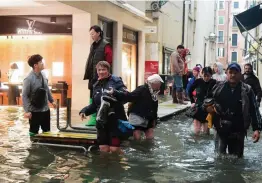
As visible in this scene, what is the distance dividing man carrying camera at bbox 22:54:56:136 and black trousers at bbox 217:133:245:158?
3.18 metres

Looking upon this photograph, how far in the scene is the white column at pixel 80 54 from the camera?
1588 cm

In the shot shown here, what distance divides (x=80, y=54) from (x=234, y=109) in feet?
30.8

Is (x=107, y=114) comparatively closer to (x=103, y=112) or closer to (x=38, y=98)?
(x=103, y=112)

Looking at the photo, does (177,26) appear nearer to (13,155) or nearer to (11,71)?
(11,71)

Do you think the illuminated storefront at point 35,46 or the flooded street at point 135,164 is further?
the illuminated storefront at point 35,46

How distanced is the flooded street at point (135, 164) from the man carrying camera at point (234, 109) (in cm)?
47

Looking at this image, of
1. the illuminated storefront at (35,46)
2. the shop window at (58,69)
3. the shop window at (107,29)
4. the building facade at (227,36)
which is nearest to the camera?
the illuminated storefront at (35,46)

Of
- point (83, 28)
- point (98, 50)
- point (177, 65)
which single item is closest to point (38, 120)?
point (98, 50)

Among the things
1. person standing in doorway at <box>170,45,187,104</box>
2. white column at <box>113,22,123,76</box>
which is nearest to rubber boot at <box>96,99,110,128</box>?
person standing in doorway at <box>170,45,187,104</box>

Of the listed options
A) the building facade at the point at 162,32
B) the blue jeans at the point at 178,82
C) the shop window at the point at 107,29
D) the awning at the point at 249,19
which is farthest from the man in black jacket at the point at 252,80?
the building facade at the point at 162,32

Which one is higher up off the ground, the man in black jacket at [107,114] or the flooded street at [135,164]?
the man in black jacket at [107,114]

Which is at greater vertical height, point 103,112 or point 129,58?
point 129,58

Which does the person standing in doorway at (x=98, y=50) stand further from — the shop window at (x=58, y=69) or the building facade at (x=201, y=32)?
the building facade at (x=201, y=32)

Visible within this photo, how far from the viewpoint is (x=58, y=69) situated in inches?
692
